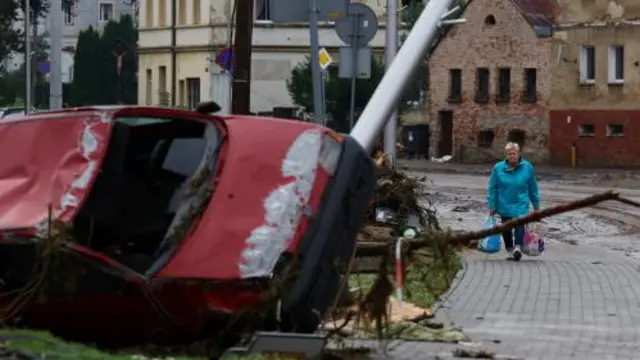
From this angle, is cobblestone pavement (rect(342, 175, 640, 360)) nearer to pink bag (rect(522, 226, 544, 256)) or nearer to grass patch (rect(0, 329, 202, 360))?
pink bag (rect(522, 226, 544, 256))

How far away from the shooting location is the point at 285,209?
10.5m

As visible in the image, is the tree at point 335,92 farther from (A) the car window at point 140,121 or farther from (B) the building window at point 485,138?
(A) the car window at point 140,121

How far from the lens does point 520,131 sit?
197 ft

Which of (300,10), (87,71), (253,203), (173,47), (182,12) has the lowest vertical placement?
(253,203)

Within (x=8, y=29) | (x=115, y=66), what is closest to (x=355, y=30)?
(x=8, y=29)

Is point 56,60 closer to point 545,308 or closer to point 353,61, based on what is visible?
point 353,61

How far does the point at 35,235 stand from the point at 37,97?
80.6m

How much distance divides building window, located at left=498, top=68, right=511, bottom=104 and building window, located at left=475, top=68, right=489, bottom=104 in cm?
57

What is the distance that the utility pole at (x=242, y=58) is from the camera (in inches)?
922

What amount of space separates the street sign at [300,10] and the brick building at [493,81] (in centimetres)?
3470

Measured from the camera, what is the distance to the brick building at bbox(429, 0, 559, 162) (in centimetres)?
5941

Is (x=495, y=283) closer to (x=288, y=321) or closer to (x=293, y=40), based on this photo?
(x=288, y=321)

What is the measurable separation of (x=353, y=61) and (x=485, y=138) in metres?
38.6

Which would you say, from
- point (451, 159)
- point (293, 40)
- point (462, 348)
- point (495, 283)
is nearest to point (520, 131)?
point (451, 159)
